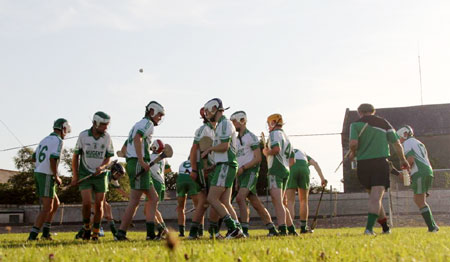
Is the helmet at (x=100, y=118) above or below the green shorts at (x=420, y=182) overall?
above

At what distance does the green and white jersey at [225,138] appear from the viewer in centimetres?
862

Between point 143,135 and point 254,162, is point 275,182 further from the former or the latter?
point 143,135

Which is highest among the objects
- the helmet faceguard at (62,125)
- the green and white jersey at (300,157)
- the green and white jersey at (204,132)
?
the helmet faceguard at (62,125)

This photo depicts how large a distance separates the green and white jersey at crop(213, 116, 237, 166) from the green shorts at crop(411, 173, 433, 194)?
4235mm

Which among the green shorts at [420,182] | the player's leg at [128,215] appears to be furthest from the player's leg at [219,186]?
the green shorts at [420,182]

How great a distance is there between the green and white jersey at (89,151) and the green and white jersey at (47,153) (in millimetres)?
375

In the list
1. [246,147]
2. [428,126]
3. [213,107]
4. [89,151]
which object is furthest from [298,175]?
[428,126]

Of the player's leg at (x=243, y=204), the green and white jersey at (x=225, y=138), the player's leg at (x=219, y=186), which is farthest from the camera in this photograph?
the player's leg at (x=243, y=204)

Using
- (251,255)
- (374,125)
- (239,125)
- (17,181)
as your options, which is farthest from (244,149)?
(17,181)

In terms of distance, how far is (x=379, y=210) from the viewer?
9031 mm

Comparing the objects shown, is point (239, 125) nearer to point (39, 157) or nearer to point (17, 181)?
point (39, 157)

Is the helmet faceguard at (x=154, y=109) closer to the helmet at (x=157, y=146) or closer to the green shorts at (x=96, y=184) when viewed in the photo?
the green shorts at (x=96, y=184)

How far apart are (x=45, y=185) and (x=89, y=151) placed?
0.96m

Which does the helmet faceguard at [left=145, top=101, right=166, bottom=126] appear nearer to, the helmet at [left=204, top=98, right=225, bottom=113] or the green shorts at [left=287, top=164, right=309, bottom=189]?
the helmet at [left=204, top=98, right=225, bottom=113]
